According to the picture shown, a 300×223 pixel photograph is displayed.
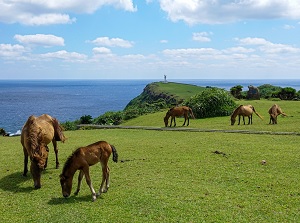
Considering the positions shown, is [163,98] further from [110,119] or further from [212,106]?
[212,106]

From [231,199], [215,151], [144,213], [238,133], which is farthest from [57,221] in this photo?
[238,133]

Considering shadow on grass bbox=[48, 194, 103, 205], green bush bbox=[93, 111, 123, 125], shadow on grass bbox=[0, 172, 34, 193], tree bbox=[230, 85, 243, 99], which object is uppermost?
tree bbox=[230, 85, 243, 99]

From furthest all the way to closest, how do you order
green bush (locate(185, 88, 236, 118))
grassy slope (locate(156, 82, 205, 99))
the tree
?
1. grassy slope (locate(156, 82, 205, 99))
2. the tree
3. green bush (locate(185, 88, 236, 118))

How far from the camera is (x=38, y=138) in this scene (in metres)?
9.09

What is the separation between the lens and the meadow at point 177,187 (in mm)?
6918

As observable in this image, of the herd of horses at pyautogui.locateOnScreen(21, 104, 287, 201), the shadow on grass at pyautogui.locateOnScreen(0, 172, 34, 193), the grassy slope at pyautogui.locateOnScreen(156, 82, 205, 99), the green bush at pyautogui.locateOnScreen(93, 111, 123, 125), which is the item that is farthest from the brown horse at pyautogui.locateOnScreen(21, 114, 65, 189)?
the grassy slope at pyautogui.locateOnScreen(156, 82, 205, 99)

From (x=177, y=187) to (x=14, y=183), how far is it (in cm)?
480

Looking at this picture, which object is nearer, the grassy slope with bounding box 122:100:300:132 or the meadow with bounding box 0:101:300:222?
the meadow with bounding box 0:101:300:222

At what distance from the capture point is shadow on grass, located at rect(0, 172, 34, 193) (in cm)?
884

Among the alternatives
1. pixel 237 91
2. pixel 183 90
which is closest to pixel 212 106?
pixel 237 91

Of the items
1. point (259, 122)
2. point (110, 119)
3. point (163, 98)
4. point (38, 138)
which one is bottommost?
point (110, 119)

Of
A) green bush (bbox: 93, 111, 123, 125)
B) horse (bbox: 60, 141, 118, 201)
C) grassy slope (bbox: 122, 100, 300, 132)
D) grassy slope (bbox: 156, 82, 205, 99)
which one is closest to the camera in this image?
horse (bbox: 60, 141, 118, 201)

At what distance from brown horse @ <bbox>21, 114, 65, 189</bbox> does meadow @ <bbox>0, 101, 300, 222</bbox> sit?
0.63 m

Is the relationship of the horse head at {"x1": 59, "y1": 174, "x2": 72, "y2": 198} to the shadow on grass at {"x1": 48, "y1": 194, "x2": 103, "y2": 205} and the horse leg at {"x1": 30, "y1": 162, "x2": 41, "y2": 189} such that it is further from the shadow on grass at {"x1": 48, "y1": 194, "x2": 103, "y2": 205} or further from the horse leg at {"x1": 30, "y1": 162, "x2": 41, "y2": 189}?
the horse leg at {"x1": 30, "y1": 162, "x2": 41, "y2": 189}
